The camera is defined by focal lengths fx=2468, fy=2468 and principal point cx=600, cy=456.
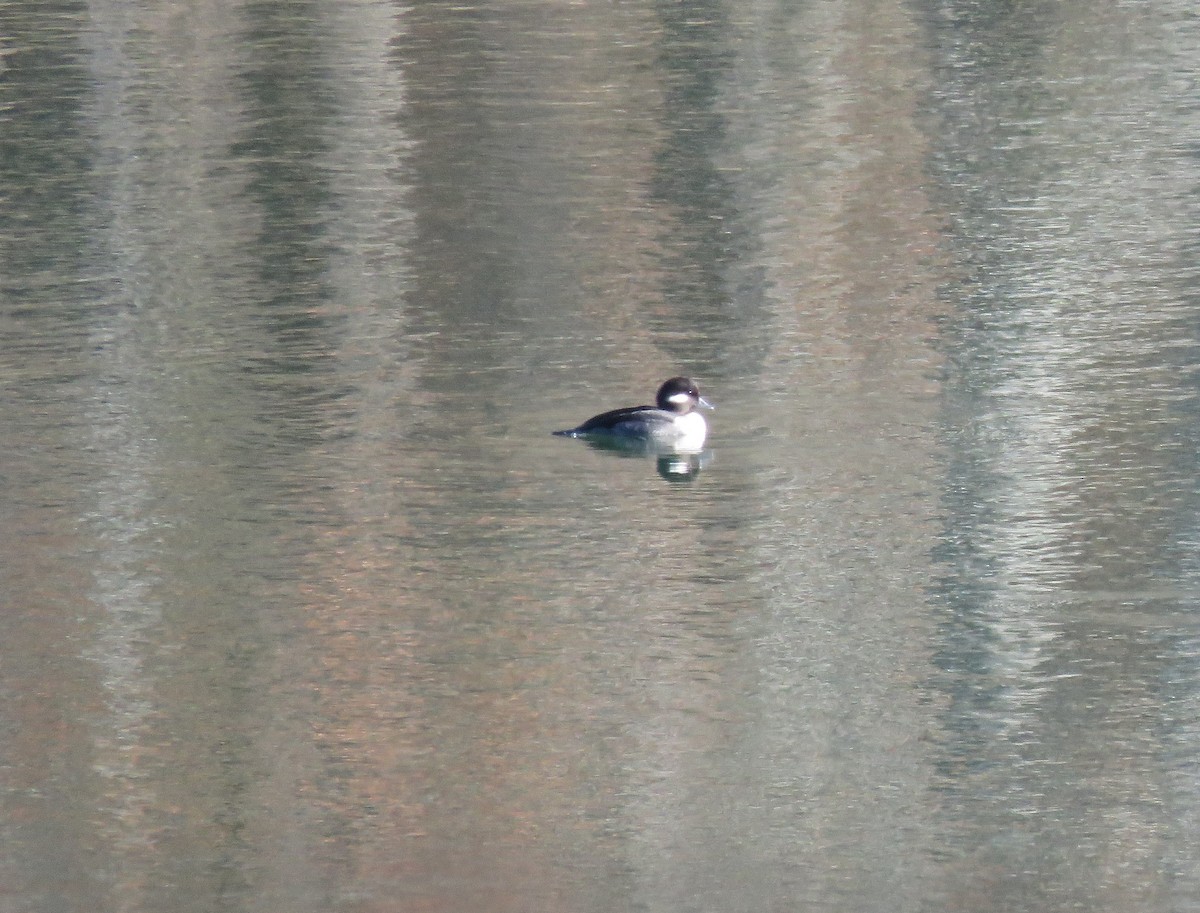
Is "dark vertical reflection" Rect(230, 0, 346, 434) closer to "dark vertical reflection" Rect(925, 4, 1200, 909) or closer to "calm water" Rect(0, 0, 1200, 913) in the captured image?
"calm water" Rect(0, 0, 1200, 913)

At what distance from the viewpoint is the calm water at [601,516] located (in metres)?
8.88

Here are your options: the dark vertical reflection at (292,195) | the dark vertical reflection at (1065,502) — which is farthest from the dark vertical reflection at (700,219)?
the dark vertical reflection at (292,195)

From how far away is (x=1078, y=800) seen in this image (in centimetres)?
906

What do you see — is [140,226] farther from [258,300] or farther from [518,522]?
Result: [518,522]

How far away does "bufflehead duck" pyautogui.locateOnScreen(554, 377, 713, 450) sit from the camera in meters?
13.1

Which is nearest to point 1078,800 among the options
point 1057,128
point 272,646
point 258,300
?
point 272,646

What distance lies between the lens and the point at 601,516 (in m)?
12.3

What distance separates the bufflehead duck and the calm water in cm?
17

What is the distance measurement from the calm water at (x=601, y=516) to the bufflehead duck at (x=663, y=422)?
0.17 m

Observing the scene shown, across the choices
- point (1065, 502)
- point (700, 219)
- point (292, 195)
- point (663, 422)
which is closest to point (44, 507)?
point (663, 422)

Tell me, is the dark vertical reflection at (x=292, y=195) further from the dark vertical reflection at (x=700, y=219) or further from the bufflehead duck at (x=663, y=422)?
the dark vertical reflection at (x=700, y=219)

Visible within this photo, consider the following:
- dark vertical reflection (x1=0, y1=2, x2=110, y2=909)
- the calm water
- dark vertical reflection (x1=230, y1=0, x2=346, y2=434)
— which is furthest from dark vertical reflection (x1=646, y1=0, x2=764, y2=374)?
dark vertical reflection (x1=0, y1=2, x2=110, y2=909)

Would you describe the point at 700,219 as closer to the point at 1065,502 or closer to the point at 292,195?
the point at 292,195

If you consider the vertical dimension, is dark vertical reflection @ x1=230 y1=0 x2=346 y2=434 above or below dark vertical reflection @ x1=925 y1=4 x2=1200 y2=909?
above
